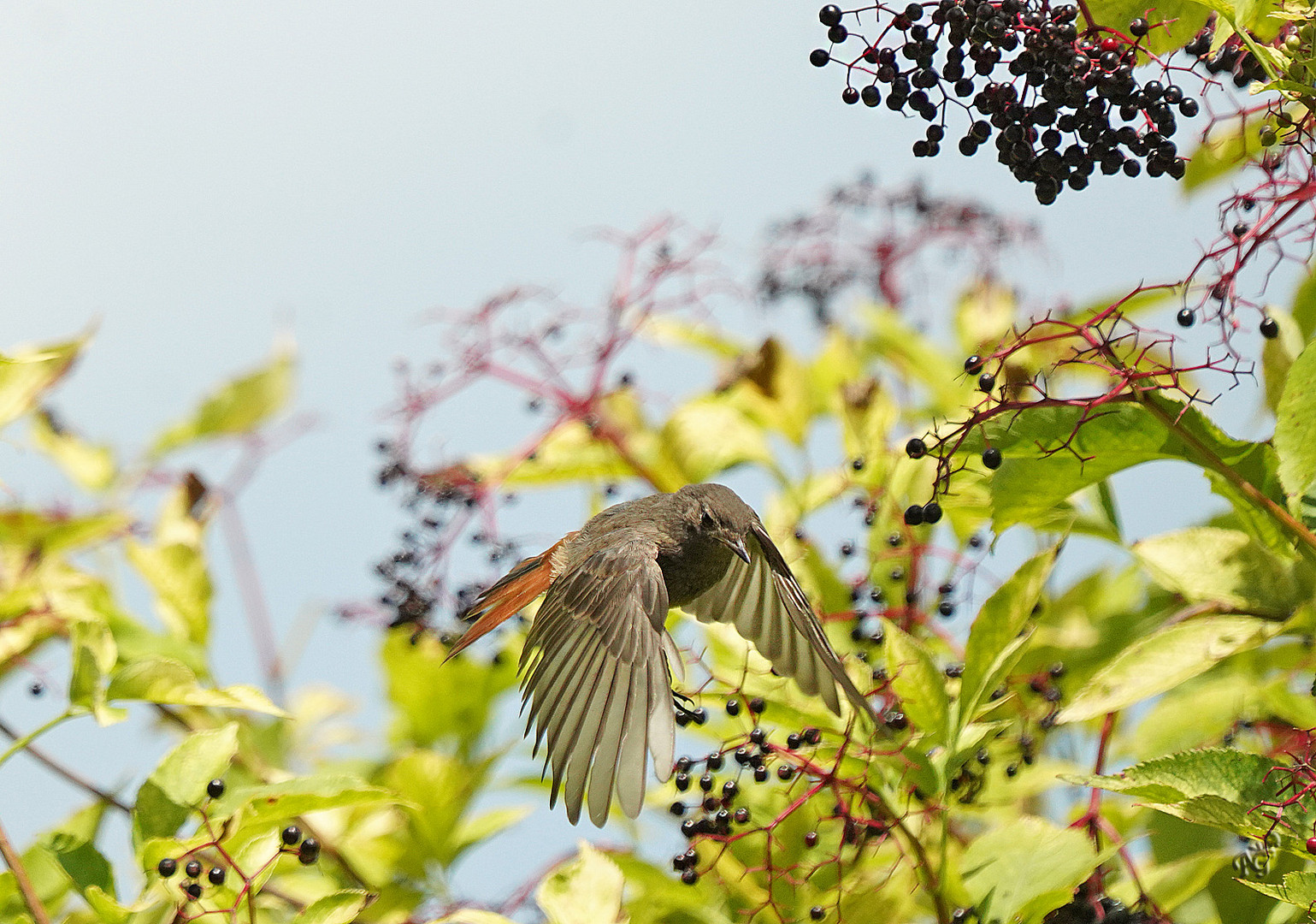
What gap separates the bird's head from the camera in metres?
2.04

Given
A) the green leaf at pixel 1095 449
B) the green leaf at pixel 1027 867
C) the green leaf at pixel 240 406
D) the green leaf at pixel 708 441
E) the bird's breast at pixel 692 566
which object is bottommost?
the green leaf at pixel 1027 867

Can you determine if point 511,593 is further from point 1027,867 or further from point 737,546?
point 1027,867

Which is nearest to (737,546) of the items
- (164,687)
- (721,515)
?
(721,515)

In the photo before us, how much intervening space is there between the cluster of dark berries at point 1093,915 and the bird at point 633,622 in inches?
15.7

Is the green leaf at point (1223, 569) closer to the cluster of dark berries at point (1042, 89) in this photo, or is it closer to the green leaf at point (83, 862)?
the cluster of dark berries at point (1042, 89)

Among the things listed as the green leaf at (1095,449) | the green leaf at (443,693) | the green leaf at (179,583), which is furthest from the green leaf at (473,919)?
the green leaf at (443,693)

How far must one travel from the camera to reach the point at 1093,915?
1802mm

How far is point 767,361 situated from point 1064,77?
1.50 m

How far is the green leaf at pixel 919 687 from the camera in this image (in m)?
1.74

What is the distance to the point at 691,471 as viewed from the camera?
8.93 feet

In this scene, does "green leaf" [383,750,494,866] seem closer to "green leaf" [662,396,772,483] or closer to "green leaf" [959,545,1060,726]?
"green leaf" [662,396,772,483]

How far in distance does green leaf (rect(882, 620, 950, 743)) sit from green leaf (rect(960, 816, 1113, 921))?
0.19m

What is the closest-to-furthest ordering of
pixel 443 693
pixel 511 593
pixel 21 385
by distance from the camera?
pixel 21 385 → pixel 511 593 → pixel 443 693

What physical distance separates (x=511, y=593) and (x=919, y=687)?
2.97 feet
